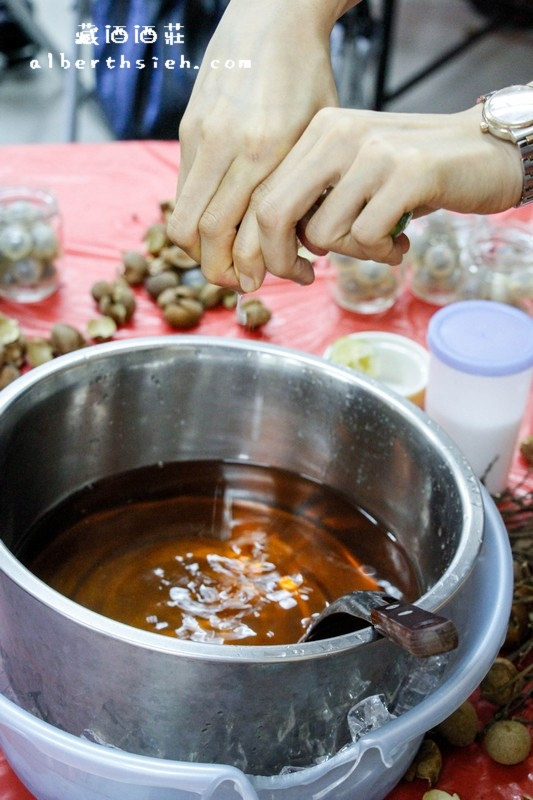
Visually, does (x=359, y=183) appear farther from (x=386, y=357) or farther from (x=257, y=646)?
(x=386, y=357)

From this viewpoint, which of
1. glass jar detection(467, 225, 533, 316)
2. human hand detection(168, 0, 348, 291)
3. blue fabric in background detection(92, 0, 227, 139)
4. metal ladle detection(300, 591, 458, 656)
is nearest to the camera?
metal ladle detection(300, 591, 458, 656)

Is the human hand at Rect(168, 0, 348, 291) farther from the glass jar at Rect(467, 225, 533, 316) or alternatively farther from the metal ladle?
the glass jar at Rect(467, 225, 533, 316)

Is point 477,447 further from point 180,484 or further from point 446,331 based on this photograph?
point 180,484

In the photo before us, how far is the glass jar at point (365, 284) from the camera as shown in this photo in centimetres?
136

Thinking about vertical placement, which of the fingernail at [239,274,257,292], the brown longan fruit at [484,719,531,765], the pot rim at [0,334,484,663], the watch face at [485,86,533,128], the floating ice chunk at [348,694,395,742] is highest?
the watch face at [485,86,533,128]

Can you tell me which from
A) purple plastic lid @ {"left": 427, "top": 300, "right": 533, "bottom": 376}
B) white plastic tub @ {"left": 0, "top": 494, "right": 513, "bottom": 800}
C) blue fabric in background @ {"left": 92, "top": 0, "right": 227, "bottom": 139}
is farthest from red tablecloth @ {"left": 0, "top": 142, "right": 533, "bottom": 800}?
blue fabric in background @ {"left": 92, "top": 0, "right": 227, "bottom": 139}

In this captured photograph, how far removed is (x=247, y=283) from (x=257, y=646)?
342mm

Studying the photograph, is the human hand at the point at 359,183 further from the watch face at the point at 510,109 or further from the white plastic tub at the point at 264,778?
the white plastic tub at the point at 264,778

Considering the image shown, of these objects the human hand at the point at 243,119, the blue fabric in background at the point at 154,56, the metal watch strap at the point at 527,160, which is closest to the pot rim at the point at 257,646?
the human hand at the point at 243,119

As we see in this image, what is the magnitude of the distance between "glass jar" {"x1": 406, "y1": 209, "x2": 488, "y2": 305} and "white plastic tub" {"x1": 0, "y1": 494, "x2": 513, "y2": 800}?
2.31 ft

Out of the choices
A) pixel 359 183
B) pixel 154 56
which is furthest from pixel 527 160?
pixel 154 56

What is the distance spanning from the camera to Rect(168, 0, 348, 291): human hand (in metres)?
0.79

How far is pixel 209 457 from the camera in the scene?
1.01m

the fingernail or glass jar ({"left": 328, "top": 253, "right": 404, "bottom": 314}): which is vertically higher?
the fingernail
